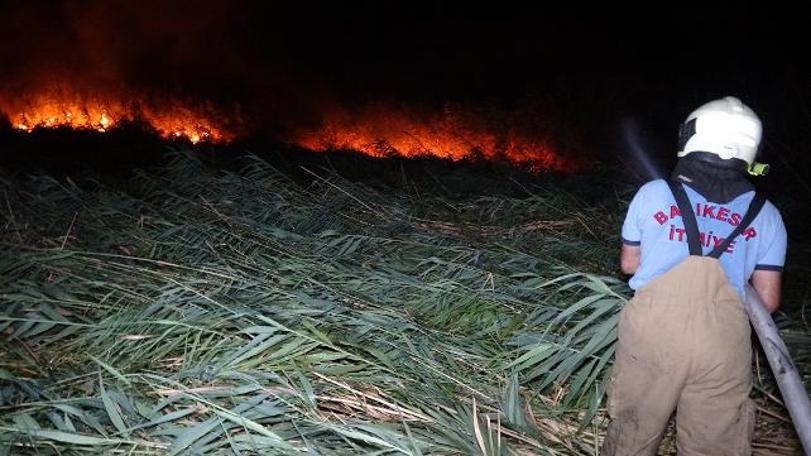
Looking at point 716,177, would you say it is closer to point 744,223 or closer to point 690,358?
point 744,223

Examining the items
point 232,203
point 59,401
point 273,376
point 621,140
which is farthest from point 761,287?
point 621,140

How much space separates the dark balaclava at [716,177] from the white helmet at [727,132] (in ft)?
0.07

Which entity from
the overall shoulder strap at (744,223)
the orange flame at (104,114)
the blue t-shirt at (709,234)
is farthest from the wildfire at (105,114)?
the overall shoulder strap at (744,223)

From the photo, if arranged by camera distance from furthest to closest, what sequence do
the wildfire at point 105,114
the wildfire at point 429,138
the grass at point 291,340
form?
1. the wildfire at point 105,114
2. the wildfire at point 429,138
3. the grass at point 291,340

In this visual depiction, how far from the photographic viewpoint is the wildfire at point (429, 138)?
12.2 m

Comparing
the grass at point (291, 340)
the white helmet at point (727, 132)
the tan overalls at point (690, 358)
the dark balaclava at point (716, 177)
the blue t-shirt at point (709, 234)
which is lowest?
the grass at point (291, 340)

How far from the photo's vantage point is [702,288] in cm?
176

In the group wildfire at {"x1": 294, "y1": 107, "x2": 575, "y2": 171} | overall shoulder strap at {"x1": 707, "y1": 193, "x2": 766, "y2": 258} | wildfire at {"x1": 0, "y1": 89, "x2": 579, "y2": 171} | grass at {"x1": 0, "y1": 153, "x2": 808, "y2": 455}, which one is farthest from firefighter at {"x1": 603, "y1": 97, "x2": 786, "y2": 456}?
wildfire at {"x1": 0, "y1": 89, "x2": 579, "y2": 171}

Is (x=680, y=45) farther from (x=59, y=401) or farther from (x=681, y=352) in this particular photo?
(x=59, y=401)

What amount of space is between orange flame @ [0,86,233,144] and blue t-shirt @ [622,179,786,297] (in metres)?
12.8

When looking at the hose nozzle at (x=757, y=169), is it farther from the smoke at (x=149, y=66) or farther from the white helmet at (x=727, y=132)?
the smoke at (x=149, y=66)

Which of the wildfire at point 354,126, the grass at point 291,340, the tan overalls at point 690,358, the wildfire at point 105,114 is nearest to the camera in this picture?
the tan overalls at point 690,358

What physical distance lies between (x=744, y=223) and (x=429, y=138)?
12373 millimetres

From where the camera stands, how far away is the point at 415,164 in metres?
9.70
